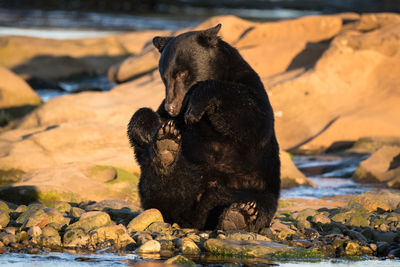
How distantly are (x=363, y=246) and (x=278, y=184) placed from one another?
2.92 ft

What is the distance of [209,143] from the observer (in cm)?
582

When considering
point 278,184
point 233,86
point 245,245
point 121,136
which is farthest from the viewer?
point 121,136

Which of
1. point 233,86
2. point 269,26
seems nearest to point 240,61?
point 233,86

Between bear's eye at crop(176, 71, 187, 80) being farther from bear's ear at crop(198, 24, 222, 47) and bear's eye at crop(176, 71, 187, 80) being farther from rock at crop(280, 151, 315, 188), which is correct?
rock at crop(280, 151, 315, 188)

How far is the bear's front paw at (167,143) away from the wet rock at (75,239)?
82 centimetres

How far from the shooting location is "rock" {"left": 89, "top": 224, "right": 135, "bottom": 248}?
17.9ft

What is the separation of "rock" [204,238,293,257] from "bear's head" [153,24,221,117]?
122 centimetres

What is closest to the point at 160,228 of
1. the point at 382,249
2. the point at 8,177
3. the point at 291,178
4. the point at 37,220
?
the point at 37,220

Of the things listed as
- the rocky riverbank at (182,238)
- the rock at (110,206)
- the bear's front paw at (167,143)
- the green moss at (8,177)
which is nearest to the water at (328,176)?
the rock at (110,206)

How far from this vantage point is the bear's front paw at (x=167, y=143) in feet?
18.2

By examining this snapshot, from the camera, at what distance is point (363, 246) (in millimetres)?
5582

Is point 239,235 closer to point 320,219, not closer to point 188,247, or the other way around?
point 188,247

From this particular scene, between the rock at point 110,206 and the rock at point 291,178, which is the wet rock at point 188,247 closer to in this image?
the rock at point 110,206

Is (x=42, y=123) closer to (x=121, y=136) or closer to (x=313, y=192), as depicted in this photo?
(x=121, y=136)
